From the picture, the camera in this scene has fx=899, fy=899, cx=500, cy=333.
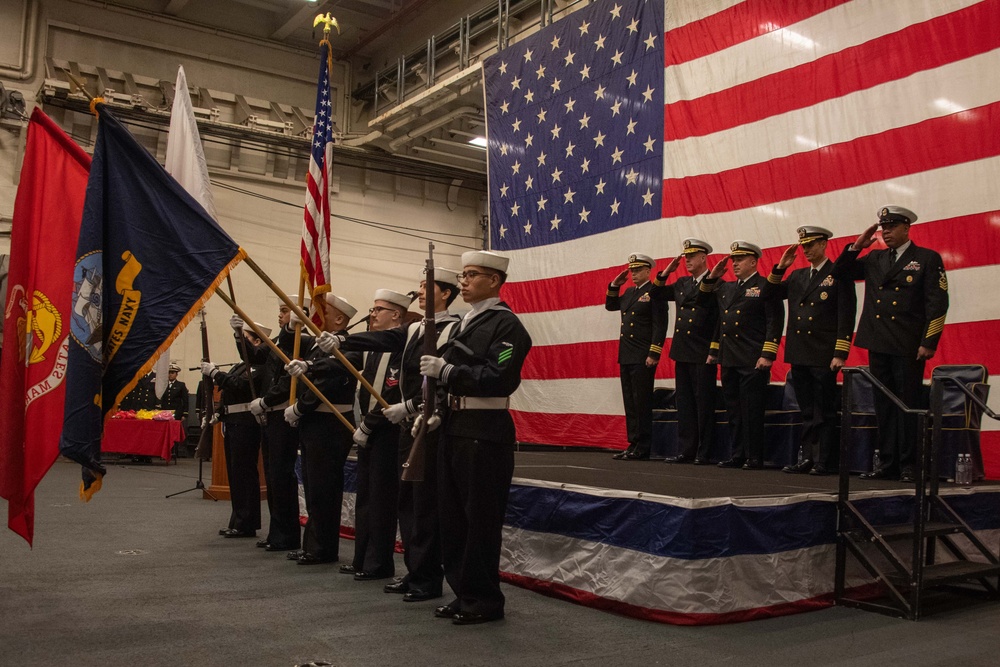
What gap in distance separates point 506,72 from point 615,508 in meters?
6.39

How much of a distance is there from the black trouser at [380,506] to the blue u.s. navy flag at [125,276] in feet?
3.31

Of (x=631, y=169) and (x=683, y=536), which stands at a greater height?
(x=631, y=169)

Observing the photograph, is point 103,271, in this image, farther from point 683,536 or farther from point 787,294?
point 787,294

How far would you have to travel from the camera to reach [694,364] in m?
5.64

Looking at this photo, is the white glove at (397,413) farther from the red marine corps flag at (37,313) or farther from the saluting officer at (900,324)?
the saluting officer at (900,324)

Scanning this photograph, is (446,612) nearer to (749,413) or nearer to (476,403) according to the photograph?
(476,403)

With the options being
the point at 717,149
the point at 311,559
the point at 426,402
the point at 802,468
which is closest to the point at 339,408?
the point at 311,559

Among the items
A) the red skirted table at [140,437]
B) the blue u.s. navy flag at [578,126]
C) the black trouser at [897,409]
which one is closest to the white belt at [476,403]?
the black trouser at [897,409]

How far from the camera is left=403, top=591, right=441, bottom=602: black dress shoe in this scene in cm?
343

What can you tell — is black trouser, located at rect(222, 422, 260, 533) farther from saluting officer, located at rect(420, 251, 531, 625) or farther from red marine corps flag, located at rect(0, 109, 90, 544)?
saluting officer, located at rect(420, 251, 531, 625)

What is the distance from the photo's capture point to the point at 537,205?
8.41 meters

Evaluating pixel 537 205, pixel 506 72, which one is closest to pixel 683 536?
pixel 537 205

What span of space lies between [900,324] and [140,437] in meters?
9.74

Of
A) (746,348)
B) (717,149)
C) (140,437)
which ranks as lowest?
(140,437)
